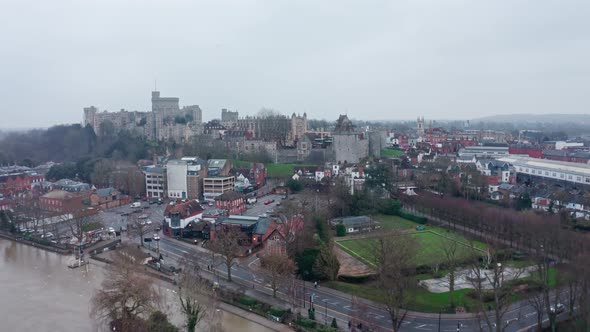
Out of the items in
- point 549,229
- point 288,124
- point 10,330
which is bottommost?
point 10,330

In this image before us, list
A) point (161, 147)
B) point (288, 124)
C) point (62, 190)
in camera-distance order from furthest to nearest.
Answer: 1. point (288, 124)
2. point (161, 147)
3. point (62, 190)

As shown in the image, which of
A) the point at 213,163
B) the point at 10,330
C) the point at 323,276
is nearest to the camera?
the point at 10,330

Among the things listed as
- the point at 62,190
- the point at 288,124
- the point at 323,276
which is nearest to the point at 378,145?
the point at 288,124

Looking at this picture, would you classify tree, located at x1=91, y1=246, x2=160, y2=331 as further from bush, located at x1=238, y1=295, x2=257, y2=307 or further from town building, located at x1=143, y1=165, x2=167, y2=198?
town building, located at x1=143, y1=165, x2=167, y2=198

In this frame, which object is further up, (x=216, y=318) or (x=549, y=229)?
(x=549, y=229)

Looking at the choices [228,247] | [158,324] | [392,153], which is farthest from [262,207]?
[392,153]

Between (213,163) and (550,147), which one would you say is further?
(550,147)

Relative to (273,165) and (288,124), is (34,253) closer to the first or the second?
(273,165)

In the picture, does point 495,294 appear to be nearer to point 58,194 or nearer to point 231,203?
point 231,203
